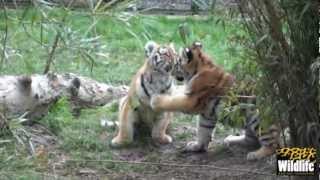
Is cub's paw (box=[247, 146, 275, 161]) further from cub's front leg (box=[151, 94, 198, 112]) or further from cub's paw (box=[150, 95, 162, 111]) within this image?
cub's paw (box=[150, 95, 162, 111])

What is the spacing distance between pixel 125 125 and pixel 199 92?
0.74 m

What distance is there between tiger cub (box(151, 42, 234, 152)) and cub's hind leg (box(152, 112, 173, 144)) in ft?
0.81

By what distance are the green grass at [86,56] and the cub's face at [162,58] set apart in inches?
4.5

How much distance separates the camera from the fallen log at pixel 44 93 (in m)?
5.51

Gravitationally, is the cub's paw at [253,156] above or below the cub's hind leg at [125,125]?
below

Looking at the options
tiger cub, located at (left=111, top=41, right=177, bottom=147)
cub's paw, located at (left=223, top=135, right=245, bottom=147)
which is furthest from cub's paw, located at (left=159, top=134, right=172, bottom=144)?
cub's paw, located at (left=223, top=135, right=245, bottom=147)

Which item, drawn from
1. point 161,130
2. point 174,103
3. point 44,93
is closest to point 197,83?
point 174,103

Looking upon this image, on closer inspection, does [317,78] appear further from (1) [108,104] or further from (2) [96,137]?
(1) [108,104]

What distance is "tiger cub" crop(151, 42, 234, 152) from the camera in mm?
5008

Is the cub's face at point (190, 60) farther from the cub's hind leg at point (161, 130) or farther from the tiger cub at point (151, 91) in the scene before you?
the cub's hind leg at point (161, 130)

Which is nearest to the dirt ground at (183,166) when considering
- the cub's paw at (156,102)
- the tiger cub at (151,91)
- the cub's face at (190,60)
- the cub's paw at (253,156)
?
the cub's paw at (253,156)

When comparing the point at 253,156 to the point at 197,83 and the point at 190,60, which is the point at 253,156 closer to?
the point at 197,83

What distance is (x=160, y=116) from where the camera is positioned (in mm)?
5617

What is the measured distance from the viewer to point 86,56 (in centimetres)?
450
